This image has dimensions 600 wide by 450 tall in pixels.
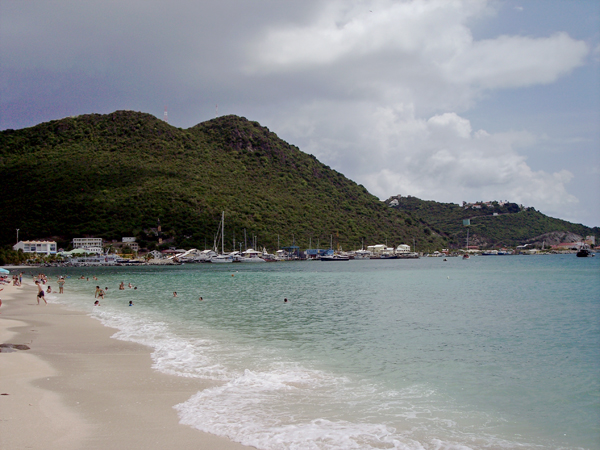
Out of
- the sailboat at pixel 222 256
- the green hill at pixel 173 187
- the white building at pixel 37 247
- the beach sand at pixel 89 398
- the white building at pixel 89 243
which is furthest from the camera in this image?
the sailboat at pixel 222 256

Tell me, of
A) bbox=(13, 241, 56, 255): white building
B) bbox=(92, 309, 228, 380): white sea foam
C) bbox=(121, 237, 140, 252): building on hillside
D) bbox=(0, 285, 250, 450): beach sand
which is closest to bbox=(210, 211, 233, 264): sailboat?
bbox=(121, 237, 140, 252): building on hillside

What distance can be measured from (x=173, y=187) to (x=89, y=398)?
344 ft

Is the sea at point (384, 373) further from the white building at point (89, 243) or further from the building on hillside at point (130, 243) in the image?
the building on hillside at point (130, 243)

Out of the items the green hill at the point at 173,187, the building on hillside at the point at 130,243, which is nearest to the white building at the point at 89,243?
the green hill at the point at 173,187

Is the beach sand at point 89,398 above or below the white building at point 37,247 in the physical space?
below

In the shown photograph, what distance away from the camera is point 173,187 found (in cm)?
10931

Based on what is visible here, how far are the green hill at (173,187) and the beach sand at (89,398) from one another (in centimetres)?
9378

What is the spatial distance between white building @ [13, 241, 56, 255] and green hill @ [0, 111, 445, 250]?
3243mm

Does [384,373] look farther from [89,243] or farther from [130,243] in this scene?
[89,243]

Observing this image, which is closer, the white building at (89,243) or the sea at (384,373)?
the sea at (384,373)

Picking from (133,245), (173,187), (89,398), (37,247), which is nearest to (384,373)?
(89,398)

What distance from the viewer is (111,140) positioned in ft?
388

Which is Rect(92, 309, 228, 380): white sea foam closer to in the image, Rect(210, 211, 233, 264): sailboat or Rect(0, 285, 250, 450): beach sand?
Rect(0, 285, 250, 450): beach sand

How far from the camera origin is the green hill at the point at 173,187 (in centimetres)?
9981
